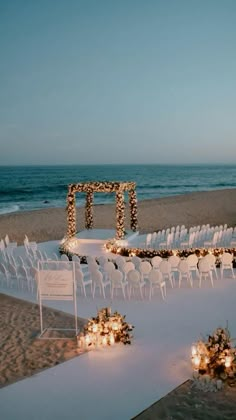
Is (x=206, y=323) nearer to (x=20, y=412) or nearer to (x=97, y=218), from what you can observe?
(x=20, y=412)

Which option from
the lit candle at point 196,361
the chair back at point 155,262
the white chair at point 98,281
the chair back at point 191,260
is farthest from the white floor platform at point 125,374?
the chair back at point 155,262

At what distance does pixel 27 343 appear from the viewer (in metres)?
7.56

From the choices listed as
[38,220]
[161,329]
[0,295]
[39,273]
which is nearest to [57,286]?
[39,273]

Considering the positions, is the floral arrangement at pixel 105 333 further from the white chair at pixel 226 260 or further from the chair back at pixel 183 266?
the white chair at pixel 226 260

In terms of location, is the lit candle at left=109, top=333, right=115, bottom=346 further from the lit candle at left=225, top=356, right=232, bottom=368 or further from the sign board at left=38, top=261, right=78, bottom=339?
the lit candle at left=225, top=356, right=232, bottom=368

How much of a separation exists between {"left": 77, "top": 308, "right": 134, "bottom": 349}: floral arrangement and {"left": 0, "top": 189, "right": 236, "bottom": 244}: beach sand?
1362 cm

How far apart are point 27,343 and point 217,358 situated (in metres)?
3.17

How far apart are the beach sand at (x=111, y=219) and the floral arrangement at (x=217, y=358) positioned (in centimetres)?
1524

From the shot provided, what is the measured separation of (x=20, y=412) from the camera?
5.35m

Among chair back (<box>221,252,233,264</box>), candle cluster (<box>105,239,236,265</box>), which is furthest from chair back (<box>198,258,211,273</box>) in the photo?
candle cluster (<box>105,239,236,265</box>)

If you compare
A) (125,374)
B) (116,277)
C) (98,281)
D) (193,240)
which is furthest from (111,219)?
(125,374)

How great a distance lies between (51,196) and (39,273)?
46.0 m

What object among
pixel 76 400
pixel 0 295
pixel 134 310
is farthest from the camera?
pixel 0 295

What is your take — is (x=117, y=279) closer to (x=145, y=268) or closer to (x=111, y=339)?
(x=145, y=268)
